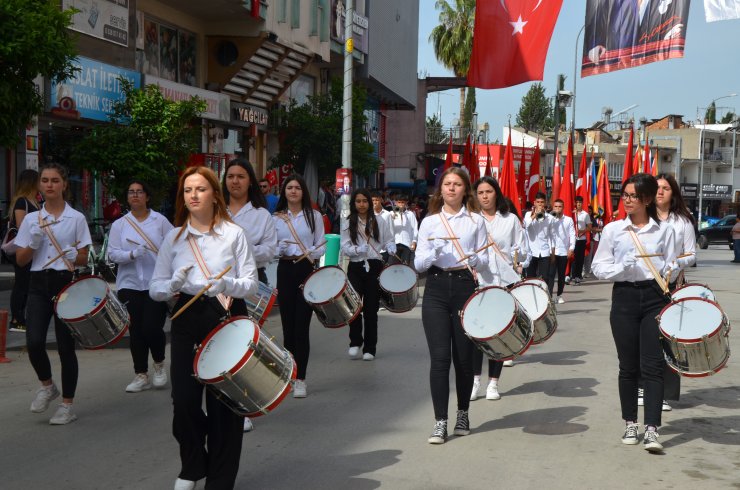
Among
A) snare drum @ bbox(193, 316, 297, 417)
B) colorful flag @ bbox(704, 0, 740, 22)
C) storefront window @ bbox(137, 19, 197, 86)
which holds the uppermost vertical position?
storefront window @ bbox(137, 19, 197, 86)

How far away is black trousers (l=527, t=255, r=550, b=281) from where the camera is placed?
52.3 feet

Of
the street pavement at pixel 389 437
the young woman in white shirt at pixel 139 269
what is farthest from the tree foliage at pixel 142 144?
the young woman in white shirt at pixel 139 269

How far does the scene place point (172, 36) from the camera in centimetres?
2358

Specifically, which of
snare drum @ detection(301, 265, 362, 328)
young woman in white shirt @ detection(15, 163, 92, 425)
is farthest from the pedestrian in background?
snare drum @ detection(301, 265, 362, 328)

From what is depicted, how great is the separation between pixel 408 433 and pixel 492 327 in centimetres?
107

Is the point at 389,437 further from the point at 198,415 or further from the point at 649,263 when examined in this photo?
the point at 649,263

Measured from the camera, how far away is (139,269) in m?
8.25

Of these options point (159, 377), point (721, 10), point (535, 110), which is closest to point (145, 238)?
point (159, 377)

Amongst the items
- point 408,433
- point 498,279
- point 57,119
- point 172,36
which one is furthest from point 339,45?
point 408,433

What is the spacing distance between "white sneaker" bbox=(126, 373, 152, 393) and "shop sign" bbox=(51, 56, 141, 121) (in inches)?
394

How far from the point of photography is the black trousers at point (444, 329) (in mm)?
6781

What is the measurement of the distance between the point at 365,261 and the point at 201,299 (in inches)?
220

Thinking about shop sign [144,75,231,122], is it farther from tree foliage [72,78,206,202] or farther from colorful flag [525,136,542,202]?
colorful flag [525,136,542,202]

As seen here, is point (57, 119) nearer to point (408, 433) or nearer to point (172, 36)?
point (172, 36)
